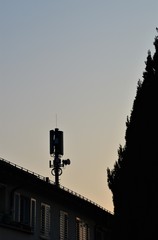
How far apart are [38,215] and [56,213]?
2.48 meters

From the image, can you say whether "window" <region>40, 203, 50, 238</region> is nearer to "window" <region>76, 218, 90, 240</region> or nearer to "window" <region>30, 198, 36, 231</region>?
"window" <region>30, 198, 36, 231</region>

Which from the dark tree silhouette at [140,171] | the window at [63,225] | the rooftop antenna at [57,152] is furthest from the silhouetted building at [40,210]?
the rooftop antenna at [57,152]

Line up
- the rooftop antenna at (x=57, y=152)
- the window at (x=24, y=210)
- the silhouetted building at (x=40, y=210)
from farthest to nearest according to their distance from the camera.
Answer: the rooftop antenna at (x=57, y=152) < the window at (x=24, y=210) < the silhouetted building at (x=40, y=210)

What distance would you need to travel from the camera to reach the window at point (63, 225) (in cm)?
2952

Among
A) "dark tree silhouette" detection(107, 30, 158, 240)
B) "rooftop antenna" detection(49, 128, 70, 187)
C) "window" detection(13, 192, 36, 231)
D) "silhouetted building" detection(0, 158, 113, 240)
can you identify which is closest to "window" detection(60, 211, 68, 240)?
"silhouetted building" detection(0, 158, 113, 240)

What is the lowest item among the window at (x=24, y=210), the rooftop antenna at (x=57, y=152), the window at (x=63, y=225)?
the window at (x=24, y=210)

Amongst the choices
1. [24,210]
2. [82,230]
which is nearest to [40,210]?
[24,210]

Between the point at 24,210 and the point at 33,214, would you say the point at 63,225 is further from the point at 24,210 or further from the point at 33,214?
the point at 24,210

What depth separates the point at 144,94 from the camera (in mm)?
22906

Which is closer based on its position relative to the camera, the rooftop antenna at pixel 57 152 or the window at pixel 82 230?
the window at pixel 82 230

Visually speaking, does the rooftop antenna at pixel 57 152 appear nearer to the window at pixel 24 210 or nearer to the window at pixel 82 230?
the window at pixel 82 230

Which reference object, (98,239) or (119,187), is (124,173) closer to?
(119,187)

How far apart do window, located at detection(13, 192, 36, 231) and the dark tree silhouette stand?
418cm

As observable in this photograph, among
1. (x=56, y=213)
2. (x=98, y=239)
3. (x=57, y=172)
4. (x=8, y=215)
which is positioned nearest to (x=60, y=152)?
(x=57, y=172)
